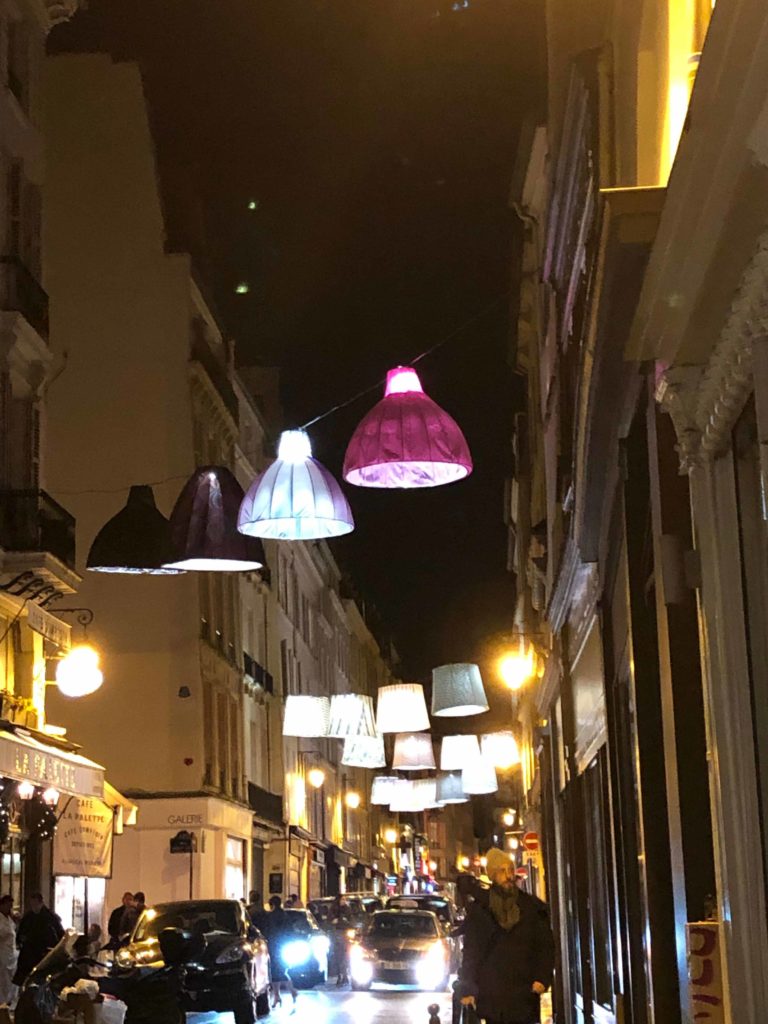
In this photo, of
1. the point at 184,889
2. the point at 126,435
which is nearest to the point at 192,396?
the point at 126,435

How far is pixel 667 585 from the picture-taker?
6.79 metres

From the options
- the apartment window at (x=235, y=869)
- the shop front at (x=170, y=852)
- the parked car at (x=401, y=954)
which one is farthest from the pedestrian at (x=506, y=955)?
the apartment window at (x=235, y=869)

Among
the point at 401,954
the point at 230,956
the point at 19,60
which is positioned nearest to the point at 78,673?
the point at 230,956

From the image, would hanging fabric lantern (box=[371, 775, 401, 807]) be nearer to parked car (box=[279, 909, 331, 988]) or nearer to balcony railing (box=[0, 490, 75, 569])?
parked car (box=[279, 909, 331, 988])

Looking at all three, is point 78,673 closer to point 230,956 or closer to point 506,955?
point 230,956

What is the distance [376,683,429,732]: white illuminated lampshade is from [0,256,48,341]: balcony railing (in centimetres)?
876

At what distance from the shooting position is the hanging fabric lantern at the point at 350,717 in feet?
96.5

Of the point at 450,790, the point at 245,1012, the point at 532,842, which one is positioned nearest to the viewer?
the point at 245,1012

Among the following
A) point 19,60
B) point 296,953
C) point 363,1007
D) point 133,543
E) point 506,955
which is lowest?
point 363,1007

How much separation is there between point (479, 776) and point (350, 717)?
23.6 ft

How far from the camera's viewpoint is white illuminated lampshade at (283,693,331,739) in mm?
30109

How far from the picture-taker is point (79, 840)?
2569 cm

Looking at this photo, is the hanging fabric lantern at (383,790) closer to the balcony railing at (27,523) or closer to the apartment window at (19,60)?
the balcony railing at (27,523)

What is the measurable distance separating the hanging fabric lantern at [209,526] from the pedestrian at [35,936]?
369 inches
